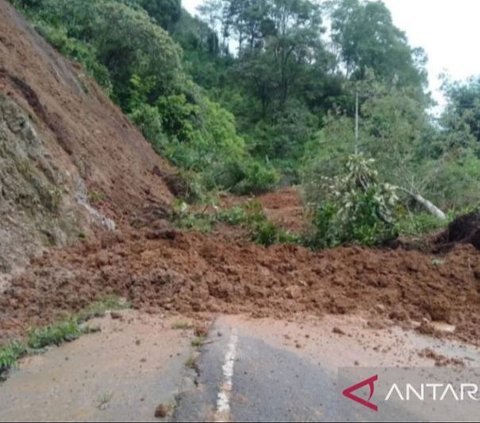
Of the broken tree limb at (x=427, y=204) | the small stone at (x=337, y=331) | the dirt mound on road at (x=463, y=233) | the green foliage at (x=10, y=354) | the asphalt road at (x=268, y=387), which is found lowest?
the green foliage at (x=10, y=354)

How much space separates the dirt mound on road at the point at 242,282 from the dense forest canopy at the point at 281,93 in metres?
5.18

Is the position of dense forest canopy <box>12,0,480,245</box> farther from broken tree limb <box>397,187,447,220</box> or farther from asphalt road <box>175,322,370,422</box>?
asphalt road <box>175,322,370,422</box>

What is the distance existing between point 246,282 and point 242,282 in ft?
0.16

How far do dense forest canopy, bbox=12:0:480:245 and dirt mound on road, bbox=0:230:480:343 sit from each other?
17.0ft

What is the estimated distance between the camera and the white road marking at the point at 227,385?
350 cm

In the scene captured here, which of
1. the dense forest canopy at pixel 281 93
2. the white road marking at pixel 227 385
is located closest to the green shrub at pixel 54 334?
the white road marking at pixel 227 385

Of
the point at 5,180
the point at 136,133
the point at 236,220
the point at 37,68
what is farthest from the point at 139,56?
the point at 5,180

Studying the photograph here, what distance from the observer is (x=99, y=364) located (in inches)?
179

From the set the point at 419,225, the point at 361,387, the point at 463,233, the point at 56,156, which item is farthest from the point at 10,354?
the point at 419,225

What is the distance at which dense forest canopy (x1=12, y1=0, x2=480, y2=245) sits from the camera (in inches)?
581

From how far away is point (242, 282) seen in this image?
6.86 meters

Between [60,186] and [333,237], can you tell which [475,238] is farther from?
[60,186]

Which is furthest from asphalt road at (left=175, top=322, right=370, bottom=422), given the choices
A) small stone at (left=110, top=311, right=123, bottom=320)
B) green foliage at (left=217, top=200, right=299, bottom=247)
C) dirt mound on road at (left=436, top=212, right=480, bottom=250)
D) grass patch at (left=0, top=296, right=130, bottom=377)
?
dirt mound on road at (left=436, top=212, right=480, bottom=250)

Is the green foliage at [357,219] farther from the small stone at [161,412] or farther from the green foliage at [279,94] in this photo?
the small stone at [161,412]
